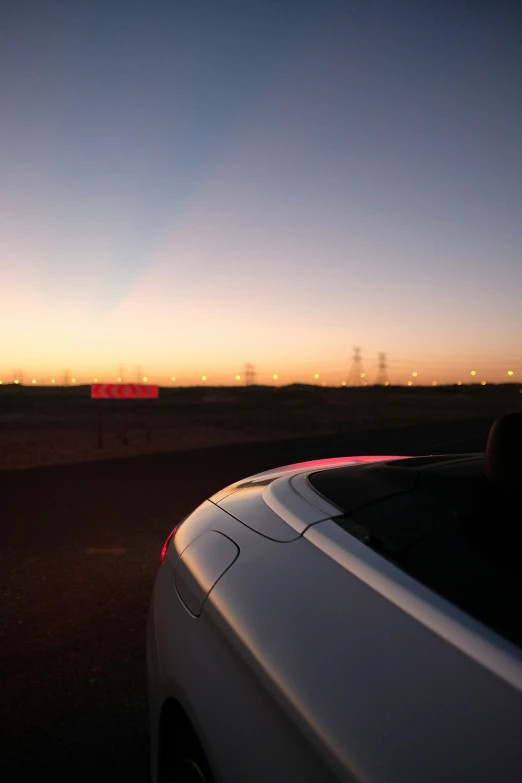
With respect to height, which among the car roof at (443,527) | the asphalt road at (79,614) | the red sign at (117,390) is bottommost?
the asphalt road at (79,614)

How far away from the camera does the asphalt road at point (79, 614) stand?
9.74 ft

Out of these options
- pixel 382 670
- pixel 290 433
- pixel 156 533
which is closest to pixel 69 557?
pixel 156 533

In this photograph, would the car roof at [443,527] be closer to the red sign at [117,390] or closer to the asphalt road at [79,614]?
the asphalt road at [79,614]

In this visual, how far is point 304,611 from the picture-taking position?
1585mm

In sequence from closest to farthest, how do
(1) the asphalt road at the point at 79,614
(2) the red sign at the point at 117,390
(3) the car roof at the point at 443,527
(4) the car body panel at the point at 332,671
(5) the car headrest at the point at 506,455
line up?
(4) the car body panel at the point at 332,671 → (3) the car roof at the point at 443,527 → (5) the car headrest at the point at 506,455 → (1) the asphalt road at the point at 79,614 → (2) the red sign at the point at 117,390

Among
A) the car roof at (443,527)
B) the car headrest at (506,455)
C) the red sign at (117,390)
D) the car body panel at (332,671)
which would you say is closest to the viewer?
the car body panel at (332,671)

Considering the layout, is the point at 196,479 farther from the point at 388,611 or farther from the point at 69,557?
the point at 388,611

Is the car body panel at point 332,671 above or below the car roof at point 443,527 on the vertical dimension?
below

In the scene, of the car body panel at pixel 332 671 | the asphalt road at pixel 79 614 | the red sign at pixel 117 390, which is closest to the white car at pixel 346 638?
the car body panel at pixel 332 671

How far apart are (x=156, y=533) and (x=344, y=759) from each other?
6.00 metres

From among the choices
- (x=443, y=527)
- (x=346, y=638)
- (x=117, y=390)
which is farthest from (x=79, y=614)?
(x=117, y=390)

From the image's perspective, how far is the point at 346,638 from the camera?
1423 millimetres

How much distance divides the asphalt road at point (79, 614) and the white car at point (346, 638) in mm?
1034

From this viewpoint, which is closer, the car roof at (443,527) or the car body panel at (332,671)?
the car body panel at (332,671)
